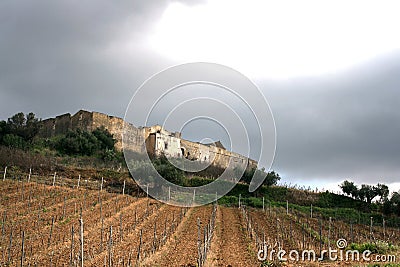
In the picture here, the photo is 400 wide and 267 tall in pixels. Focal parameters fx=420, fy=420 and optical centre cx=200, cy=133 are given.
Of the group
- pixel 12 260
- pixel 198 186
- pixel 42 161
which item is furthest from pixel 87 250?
pixel 198 186

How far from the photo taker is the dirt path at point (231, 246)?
37.4 ft

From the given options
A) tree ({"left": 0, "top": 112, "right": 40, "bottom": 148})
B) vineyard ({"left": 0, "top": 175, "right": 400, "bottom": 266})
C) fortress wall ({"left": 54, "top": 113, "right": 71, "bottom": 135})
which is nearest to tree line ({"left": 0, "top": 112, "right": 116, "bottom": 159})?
tree ({"left": 0, "top": 112, "right": 40, "bottom": 148})

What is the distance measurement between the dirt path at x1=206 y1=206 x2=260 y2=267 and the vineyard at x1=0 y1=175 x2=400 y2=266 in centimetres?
3

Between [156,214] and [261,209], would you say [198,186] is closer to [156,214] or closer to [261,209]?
[261,209]

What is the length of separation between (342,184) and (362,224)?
371 inches

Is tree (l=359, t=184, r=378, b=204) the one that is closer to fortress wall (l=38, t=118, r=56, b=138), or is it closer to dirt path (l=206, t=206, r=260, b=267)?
dirt path (l=206, t=206, r=260, b=267)

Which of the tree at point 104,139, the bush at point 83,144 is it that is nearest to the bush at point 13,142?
the bush at point 83,144

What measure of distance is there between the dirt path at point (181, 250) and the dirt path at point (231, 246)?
1.99ft

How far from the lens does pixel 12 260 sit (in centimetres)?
1105

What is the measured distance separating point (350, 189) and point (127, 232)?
24.7 m

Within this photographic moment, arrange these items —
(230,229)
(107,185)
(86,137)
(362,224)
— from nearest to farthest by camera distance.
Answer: (230,229), (362,224), (107,185), (86,137)

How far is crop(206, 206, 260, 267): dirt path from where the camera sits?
1141cm

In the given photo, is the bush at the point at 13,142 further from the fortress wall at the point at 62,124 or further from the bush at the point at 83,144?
the fortress wall at the point at 62,124

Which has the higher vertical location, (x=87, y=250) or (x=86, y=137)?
(x=86, y=137)
